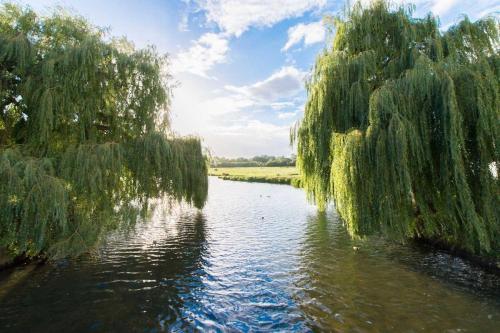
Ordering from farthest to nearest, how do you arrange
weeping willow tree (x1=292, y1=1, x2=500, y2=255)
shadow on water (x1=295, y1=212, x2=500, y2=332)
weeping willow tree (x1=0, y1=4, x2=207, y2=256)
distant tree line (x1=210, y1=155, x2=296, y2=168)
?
distant tree line (x1=210, y1=155, x2=296, y2=168) → weeping willow tree (x1=0, y1=4, x2=207, y2=256) → weeping willow tree (x1=292, y1=1, x2=500, y2=255) → shadow on water (x1=295, y1=212, x2=500, y2=332)

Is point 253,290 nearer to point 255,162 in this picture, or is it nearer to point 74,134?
point 74,134

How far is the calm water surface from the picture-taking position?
7.50 metres

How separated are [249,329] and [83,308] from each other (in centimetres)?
480

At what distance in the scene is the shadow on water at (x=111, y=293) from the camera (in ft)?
24.5

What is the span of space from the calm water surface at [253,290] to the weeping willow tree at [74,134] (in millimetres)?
1623

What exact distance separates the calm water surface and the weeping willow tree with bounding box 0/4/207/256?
1.62 metres

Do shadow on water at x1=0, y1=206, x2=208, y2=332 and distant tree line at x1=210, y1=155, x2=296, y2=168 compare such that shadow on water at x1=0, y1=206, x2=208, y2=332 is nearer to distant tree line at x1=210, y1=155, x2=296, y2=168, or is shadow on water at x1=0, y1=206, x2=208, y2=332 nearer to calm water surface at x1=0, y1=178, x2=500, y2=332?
calm water surface at x1=0, y1=178, x2=500, y2=332

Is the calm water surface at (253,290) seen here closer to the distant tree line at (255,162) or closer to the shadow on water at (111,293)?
the shadow on water at (111,293)

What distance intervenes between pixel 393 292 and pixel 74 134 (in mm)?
12382

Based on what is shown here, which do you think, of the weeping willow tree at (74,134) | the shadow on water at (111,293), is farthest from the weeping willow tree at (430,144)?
the weeping willow tree at (74,134)

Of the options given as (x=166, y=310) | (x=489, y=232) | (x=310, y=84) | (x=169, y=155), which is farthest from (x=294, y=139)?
(x=166, y=310)

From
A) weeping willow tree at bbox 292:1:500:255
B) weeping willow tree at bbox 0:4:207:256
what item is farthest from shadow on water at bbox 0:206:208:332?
weeping willow tree at bbox 292:1:500:255

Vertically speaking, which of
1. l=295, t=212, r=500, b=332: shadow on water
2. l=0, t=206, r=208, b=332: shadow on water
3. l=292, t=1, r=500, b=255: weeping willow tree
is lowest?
l=295, t=212, r=500, b=332: shadow on water

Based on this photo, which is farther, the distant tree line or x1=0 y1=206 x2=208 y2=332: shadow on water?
the distant tree line
